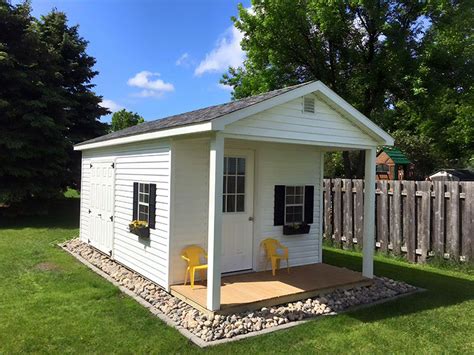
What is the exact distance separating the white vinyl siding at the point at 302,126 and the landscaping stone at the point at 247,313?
2.44 meters

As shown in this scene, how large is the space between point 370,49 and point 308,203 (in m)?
8.72

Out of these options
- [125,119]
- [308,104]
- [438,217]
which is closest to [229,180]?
[308,104]

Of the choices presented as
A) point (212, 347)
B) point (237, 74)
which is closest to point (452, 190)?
point (212, 347)

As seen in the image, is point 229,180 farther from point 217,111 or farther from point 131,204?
point 131,204

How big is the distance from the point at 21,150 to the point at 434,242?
1295 centimetres

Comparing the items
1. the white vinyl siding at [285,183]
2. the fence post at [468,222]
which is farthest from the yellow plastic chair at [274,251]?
the fence post at [468,222]

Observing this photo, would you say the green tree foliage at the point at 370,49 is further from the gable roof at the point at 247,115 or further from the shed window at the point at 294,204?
the gable roof at the point at 247,115

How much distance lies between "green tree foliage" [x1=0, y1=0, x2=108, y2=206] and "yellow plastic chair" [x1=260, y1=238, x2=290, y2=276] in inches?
389

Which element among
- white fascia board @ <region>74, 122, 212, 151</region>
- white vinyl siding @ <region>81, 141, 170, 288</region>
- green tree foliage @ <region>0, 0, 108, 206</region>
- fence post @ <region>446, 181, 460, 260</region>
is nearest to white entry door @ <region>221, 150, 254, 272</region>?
white vinyl siding @ <region>81, 141, 170, 288</region>

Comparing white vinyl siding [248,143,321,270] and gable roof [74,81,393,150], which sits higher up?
gable roof [74,81,393,150]

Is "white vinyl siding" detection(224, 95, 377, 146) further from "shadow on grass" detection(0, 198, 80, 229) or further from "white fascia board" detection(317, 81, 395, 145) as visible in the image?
"shadow on grass" detection(0, 198, 80, 229)

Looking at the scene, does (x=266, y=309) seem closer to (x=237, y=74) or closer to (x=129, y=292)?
(x=129, y=292)

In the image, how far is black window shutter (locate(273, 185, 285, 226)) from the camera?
7.40m

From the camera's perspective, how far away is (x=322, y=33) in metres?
14.4
